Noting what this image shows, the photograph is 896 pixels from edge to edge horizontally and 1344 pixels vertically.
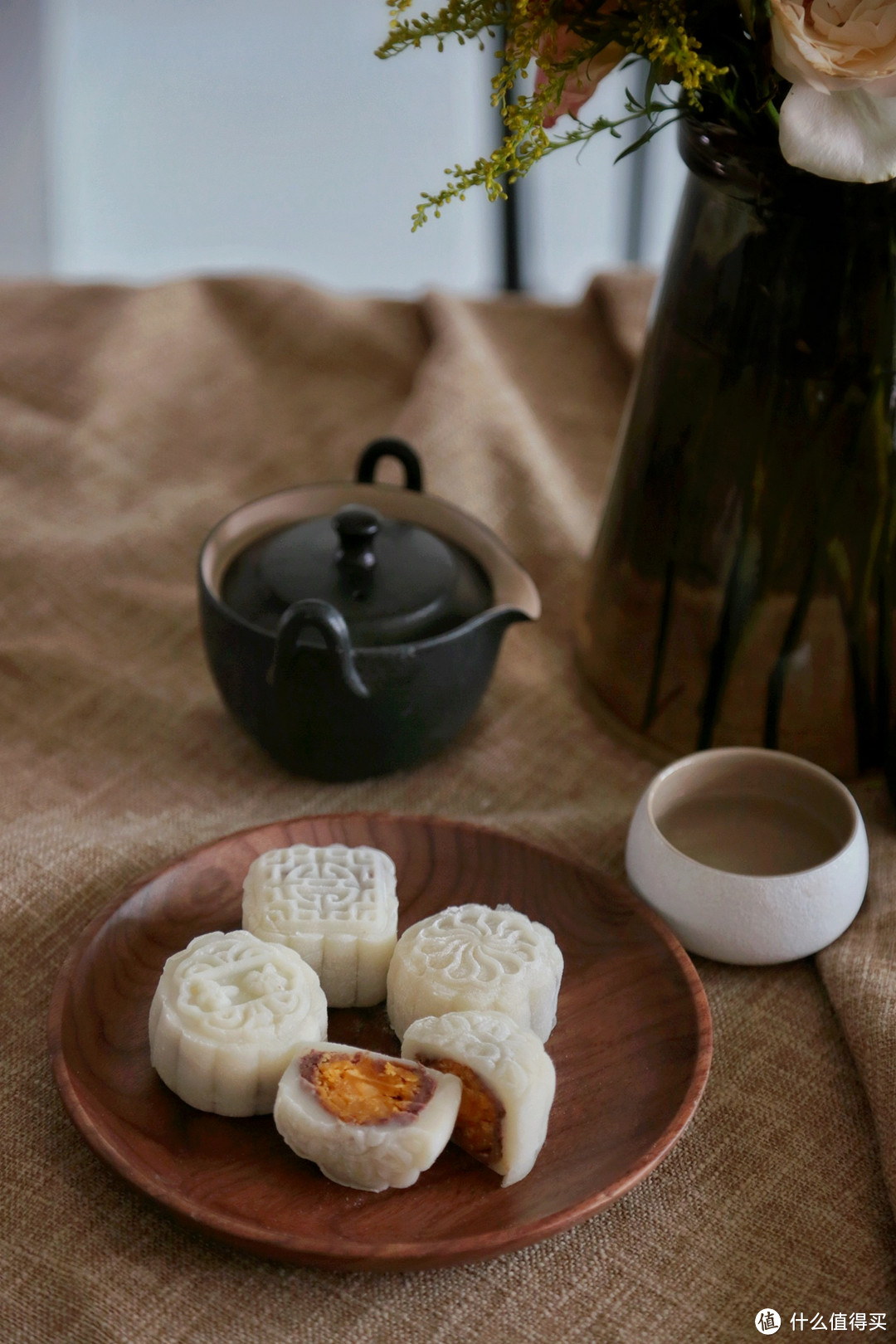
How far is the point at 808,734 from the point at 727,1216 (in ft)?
1.20

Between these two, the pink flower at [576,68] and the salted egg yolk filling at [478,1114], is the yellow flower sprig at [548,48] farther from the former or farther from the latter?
the salted egg yolk filling at [478,1114]

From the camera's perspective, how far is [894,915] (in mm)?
849

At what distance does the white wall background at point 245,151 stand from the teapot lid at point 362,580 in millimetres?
2049

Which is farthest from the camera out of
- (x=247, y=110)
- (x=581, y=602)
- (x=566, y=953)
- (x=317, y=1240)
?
(x=247, y=110)

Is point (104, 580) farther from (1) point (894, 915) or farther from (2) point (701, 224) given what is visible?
(1) point (894, 915)

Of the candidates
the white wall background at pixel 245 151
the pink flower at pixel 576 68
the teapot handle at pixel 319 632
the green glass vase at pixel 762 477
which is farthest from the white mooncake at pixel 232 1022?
the white wall background at pixel 245 151

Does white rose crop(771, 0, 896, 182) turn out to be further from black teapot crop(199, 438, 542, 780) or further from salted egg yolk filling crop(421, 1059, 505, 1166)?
salted egg yolk filling crop(421, 1059, 505, 1166)

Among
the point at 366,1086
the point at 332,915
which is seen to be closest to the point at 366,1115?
the point at 366,1086

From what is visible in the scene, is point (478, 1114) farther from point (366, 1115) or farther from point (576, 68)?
point (576, 68)

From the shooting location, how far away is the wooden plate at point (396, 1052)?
2.09 ft

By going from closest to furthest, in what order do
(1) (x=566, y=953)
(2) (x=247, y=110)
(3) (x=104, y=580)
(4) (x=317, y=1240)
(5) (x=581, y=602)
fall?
(4) (x=317, y=1240)
(1) (x=566, y=953)
(5) (x=581, y=602)
(3) (x=104, y=580)
(2) (x=247, y=110)

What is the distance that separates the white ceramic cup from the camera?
2.61 feet

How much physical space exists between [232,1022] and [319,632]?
291 millimetres

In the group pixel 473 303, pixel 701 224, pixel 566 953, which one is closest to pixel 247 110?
pixel 473 303
